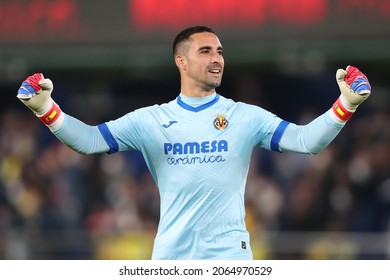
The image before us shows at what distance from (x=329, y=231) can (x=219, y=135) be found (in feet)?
Result: 21.3

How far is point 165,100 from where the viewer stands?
16.1 meters

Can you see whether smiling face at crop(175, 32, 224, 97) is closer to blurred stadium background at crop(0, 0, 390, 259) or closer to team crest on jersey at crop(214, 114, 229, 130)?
team crest on jersey at crop(214, 114, 229, 130)

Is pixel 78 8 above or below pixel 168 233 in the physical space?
above

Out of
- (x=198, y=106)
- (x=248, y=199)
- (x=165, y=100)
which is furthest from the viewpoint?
(x=165, y=100)

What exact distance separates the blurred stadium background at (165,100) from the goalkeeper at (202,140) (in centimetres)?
457

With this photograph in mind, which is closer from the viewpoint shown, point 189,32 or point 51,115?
point 51,115

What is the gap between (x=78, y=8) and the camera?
12.0 m

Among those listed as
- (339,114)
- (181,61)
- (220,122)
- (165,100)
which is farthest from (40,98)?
(165,100)

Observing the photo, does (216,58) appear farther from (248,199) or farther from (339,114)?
(248,199)

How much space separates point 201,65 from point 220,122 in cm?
35

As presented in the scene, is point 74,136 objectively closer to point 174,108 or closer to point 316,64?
point 174,108

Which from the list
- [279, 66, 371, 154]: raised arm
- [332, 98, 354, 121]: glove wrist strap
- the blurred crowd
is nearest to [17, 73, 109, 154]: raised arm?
[279, 66, 371, 154]: raised arm

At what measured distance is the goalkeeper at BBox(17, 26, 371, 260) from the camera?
695 centimetres

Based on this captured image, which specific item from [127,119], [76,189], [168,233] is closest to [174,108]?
[127,119]
